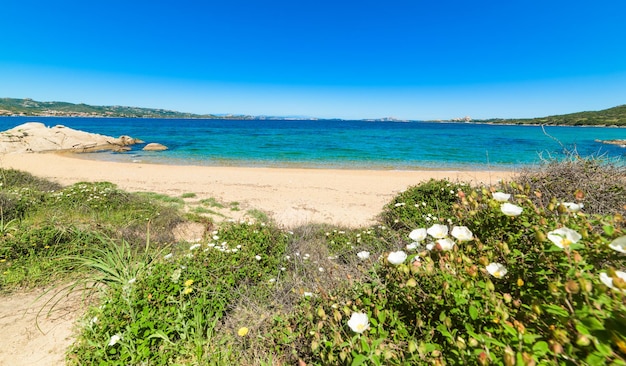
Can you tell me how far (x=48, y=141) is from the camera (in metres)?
27.5

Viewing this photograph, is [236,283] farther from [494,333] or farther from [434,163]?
[434,163]

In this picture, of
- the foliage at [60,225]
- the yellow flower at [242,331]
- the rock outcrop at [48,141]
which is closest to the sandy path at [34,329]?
the foliage at [60,225]

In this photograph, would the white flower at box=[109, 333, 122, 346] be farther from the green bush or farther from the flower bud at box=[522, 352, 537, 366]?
the flower bud at box=[522, 352, 537, 366]

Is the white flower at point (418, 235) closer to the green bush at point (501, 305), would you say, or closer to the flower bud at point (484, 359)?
the green bush at point (501, 305)

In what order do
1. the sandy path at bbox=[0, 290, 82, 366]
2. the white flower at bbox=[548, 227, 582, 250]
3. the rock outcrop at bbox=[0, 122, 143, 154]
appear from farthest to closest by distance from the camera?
the rock outcrop at bbox=[0, 122, 143, 154] < the sandy path at bbox=[0, 290, 82, 366] < the white flower at bbox=[548, 227, 582, 250]

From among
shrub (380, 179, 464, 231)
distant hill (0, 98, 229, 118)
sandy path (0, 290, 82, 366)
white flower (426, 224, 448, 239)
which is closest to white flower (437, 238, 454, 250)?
white flower (426, 224, 448, 239)

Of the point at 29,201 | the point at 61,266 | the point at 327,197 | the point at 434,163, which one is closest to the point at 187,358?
the point at 61,266

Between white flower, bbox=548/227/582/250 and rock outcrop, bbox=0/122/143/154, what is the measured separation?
36118 millimetres

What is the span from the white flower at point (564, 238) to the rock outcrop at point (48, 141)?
3612 centimetres

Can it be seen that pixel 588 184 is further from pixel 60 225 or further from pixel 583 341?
pixel 60 225

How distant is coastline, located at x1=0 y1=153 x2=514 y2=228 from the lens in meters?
8.50

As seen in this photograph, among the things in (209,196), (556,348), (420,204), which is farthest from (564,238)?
(209,196)

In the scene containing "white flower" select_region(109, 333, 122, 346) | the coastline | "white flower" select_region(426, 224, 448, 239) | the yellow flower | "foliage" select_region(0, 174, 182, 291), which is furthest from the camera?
the coastline

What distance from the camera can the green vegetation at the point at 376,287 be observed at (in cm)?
117
